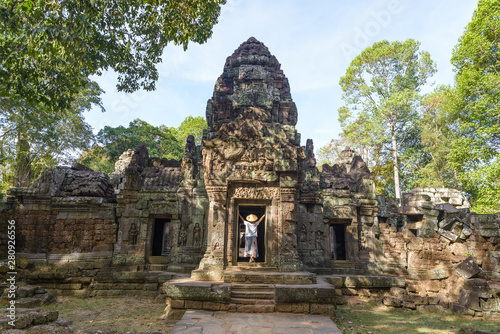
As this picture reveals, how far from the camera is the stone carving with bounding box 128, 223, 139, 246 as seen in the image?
10289 millimetres

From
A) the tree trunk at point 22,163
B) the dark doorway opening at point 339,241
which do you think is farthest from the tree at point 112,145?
the dark doorway opening at point 339,241

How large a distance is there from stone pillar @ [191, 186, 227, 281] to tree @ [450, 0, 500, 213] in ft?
37.9

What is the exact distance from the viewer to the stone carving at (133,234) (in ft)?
33.8

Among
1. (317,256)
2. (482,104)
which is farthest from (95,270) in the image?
(482,104)

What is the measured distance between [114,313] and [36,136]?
14.6 meters

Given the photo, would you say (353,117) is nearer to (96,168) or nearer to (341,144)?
(341,144)

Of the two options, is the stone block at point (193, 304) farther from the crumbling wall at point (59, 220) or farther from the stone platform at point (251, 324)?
the crumbling wall at point (59, 220)

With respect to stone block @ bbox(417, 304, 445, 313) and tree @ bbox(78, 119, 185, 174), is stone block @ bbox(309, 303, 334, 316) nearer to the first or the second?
stone block @ bbox(417, 304, 445, 313)

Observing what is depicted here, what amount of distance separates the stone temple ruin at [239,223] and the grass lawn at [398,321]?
34 cm

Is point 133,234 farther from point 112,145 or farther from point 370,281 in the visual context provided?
point 112,145

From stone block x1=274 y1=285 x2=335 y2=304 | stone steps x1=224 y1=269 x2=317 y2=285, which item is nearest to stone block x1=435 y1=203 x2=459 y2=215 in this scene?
stone steps x1=224 y1=269 x2=317 y2=285

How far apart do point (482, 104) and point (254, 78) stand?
10319mm

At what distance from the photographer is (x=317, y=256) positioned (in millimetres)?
9891

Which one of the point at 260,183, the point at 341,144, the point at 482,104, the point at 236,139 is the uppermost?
the point at 341,144
